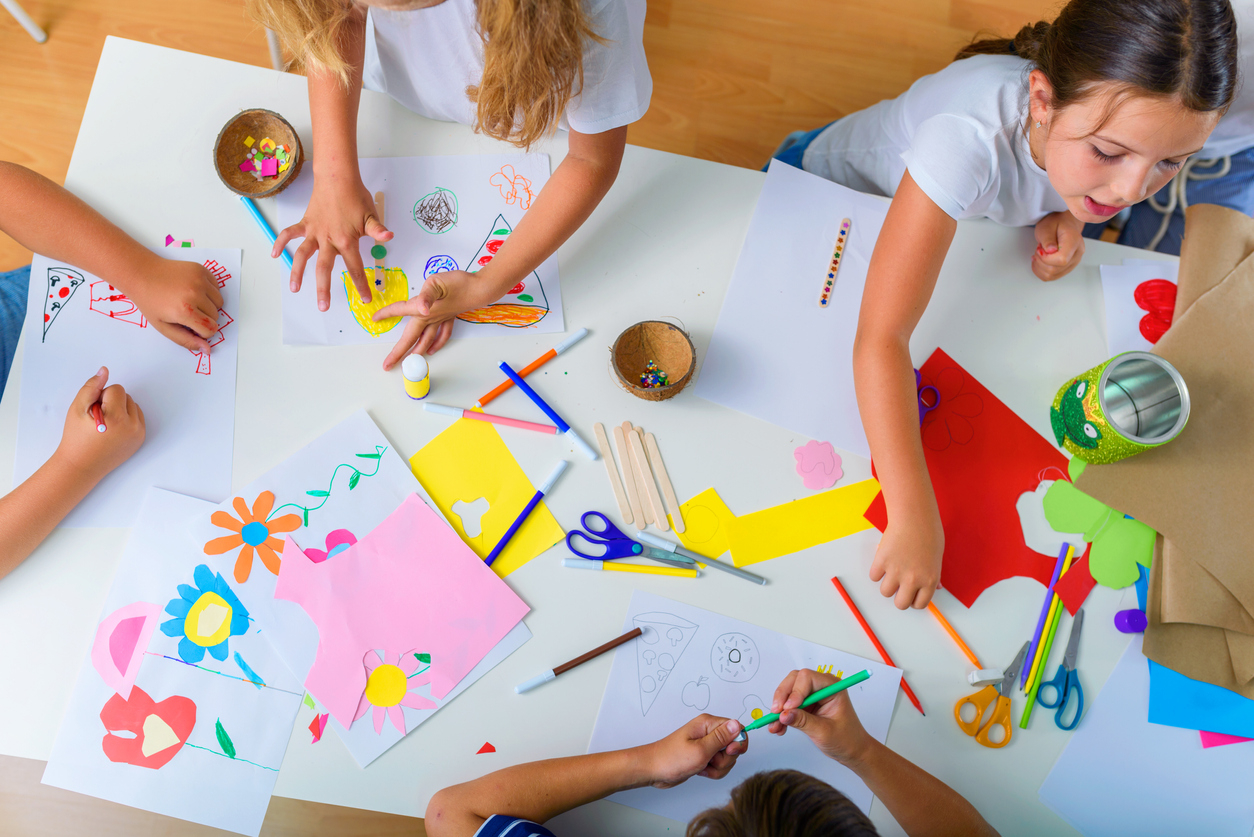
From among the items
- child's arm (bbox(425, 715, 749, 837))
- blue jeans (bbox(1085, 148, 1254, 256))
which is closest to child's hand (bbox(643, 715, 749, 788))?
child's arm (bbox(425, 715, 749, 837))

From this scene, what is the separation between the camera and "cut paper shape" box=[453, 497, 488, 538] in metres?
0.77

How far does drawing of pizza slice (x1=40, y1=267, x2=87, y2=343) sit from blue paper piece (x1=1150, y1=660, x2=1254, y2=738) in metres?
1.25

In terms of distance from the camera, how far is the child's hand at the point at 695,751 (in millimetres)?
678

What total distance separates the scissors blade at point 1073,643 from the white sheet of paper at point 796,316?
289 mm

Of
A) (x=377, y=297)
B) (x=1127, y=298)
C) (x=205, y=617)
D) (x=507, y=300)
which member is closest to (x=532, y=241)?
(x=507, y=300)

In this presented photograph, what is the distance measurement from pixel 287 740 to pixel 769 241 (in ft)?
2.46

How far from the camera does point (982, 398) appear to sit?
2.82 feet

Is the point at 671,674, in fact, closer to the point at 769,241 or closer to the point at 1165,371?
the point at 769,241

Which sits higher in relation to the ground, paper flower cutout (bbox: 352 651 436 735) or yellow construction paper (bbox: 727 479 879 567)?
yellow construction paper (bbox: 727 479 879 567)

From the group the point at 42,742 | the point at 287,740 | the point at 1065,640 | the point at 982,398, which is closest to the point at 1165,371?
the point at 982,398

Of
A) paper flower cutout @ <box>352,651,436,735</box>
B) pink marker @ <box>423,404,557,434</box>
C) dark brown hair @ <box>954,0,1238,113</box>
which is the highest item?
dark brown hair @ <box>954,0,1238,113</box>

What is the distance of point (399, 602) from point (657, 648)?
269mm

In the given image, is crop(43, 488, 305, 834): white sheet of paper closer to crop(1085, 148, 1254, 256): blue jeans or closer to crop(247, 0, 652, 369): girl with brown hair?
crop(247, 0, 652, 369): girl with brown hair

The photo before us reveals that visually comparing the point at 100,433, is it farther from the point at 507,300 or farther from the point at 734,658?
the point at 734,658
